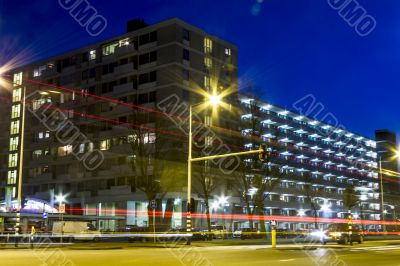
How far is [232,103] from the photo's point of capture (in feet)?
270

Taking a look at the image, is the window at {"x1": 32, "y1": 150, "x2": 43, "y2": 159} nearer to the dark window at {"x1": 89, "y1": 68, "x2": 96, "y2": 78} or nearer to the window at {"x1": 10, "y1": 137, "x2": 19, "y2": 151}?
the window at {"x1": 10, "y1": 137, "x2": 19, "y2": 151}

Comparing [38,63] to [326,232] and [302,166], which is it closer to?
[302,166]

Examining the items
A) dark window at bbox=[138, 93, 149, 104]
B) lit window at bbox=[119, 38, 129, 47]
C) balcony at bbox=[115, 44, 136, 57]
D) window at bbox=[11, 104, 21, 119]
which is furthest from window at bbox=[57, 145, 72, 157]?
lit window at bbox=[119, 38, 129, 47]

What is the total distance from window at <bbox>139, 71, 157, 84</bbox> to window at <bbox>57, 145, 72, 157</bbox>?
1636 cm

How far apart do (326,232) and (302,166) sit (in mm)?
73763

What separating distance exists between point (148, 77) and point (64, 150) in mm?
18963

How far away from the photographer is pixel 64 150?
8356 cm

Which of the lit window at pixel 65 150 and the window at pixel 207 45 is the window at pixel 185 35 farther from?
the lit window at pixel 65 150

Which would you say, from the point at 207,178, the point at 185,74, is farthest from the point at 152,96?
the point at 207,178

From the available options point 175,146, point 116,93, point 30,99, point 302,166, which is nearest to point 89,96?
point 116,93

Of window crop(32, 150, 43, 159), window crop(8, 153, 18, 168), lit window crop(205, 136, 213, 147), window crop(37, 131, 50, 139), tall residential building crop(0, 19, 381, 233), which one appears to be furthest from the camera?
window crop(8, 153, 18, 168)

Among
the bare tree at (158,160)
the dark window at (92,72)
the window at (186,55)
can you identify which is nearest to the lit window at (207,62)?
the window at (186,55)

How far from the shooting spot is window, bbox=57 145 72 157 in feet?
271

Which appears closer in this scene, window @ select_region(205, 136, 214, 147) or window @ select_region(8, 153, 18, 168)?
window @ select_region(205, 136, 214, 147)
